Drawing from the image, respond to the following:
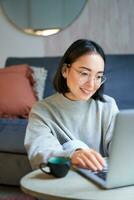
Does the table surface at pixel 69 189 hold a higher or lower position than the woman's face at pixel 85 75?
lower

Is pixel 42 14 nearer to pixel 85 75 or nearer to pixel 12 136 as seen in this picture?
pixel 12 136

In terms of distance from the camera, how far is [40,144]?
1249mm

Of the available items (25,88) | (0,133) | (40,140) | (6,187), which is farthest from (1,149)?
(40,140)

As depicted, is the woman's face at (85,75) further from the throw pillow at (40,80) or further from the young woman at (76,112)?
the throw pillow at (40,80)

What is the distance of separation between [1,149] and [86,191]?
4.85 feet

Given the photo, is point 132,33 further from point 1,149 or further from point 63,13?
point 1,149

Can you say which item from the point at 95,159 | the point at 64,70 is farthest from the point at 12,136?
the point at 95,159

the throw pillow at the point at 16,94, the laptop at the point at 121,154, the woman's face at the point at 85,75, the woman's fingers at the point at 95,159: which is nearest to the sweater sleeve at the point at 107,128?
the woman's face at the point at 85,75

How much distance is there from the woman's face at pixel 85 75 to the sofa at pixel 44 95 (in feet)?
3.46

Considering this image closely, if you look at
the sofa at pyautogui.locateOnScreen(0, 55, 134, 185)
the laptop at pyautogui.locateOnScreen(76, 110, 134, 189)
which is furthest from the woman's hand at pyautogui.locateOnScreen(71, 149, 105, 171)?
the sofa at pyautogui.locateOnScreen(0, 55, 134, 185)

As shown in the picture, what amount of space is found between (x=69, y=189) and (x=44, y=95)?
2063 mm

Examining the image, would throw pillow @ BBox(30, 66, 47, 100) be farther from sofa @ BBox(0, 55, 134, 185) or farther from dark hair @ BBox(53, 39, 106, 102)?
dark hair @ BBox(53, 39, 106, 102)

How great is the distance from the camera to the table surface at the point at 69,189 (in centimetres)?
94

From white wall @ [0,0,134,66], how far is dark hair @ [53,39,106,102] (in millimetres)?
1814
